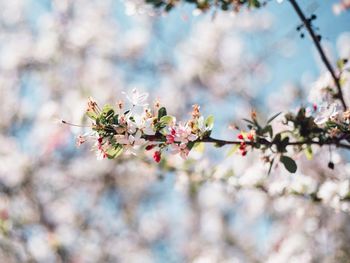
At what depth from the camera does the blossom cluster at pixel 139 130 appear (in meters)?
1.37

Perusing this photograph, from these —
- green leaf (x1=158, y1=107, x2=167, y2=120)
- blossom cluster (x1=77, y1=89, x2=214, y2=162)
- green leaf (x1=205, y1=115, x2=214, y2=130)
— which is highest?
green leaf (x1=205, y1=115, x2=214, y2=130)

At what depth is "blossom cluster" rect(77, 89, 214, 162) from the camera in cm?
137

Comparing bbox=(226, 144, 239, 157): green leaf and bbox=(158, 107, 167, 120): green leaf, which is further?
bbox=(226, 144, 239, 157): green leaf

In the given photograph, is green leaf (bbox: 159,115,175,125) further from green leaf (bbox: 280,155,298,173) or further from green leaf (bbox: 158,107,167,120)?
green leaf (bbox: 280,155,298,173)

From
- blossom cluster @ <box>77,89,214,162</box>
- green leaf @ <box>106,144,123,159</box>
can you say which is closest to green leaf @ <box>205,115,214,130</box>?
blossom cluster @ <box>77,89,214,162</box>

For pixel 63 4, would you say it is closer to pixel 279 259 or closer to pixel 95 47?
pixel 95 47

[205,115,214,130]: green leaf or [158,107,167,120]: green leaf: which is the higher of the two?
[205,115,214,130]: green leaf

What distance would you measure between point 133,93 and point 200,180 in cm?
138

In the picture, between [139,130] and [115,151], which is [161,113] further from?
[115,151]

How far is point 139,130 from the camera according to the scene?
1387 mm

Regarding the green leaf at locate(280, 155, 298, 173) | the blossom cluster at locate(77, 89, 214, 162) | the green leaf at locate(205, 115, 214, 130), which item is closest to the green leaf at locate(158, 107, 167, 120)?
the blossom cluster at locate(77, 89, 214, 162)

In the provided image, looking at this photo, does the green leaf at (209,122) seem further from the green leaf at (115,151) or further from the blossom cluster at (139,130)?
the green leaf at (115,151)

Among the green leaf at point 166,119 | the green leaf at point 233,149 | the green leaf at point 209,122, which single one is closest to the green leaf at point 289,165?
the green leaf at point 233,149

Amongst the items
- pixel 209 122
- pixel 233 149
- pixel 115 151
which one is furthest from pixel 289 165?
pixel 115 151
